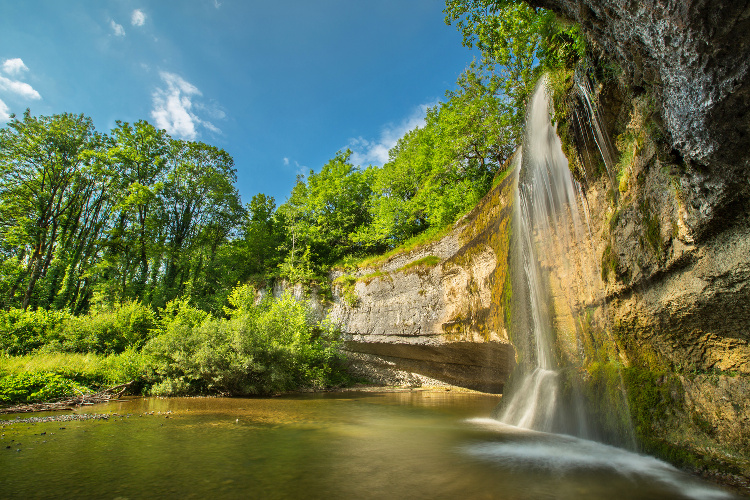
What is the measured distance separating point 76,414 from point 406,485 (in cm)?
888

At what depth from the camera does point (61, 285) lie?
84.9 ft

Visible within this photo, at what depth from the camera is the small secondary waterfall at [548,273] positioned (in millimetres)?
7656

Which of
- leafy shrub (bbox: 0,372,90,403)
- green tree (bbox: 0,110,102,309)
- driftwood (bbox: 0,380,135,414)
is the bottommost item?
driftwood (bbox: 0,380,135,414)

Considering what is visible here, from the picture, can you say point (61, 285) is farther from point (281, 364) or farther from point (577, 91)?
point (577, 91)

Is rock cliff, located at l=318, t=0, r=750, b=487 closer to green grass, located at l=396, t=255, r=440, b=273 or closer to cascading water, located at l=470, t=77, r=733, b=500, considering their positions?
cascading water, located at l=470, t=77, r=733, b=500

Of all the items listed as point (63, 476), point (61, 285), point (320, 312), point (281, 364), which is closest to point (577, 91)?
point (63, 476)

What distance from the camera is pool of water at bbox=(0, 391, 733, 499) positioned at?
3.52m

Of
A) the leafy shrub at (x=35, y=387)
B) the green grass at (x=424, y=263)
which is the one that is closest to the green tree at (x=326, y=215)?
the green grass at (x=424, y=263)

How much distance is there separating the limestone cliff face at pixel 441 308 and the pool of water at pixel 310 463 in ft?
21.5

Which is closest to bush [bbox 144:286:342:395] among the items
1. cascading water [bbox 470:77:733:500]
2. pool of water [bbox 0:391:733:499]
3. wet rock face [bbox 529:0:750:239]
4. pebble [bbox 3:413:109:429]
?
pebble [bbox 3:413:109:429]

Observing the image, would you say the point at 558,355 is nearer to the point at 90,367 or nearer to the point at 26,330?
the point at 90,367

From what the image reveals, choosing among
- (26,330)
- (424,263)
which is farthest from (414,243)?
(26,330)

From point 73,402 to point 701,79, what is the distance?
1513cm

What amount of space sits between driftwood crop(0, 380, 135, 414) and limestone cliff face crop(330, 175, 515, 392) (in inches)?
454
